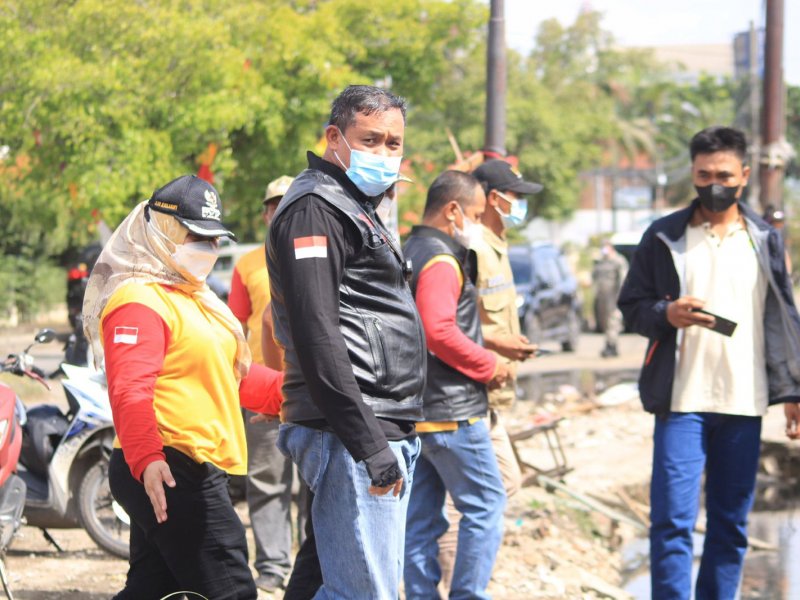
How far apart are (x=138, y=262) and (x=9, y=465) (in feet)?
6.54

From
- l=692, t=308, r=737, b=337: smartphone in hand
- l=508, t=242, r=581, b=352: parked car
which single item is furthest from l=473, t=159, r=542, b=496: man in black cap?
l=508, t=242, r=581, b=352: parked car

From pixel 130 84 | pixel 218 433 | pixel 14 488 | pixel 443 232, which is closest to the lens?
pixel 218 433

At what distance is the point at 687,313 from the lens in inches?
191

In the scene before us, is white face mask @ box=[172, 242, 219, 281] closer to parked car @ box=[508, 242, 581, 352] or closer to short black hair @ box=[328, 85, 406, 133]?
short black hair @ box=[328, 85, 406, 133]

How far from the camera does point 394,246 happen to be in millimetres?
3445

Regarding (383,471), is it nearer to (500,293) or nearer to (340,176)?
(340,176)

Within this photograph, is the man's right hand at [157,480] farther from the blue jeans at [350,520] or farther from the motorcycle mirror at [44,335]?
the motorcycle mirror at [44,335]

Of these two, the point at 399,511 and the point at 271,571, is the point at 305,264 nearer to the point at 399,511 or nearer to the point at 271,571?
the point at 399,511

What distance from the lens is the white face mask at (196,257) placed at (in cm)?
371

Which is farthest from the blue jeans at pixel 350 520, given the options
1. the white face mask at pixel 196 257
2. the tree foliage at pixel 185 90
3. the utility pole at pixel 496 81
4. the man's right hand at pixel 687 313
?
the utility pole at pixel 496 81

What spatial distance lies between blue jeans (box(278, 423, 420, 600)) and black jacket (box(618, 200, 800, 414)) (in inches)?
77.2

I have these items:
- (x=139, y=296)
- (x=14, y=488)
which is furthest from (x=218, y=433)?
(x=14, y=488)

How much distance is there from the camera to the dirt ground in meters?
6.13

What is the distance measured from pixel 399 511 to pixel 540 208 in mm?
38720
